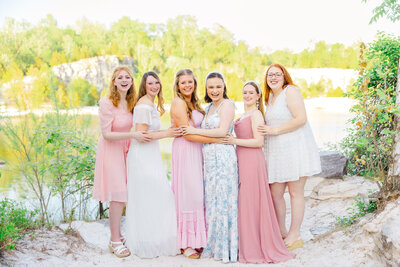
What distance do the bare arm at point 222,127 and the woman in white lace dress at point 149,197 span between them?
1.21 ft

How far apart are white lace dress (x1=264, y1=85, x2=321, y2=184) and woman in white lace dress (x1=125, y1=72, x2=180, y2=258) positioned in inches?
48.0

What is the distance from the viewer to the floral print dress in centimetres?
352

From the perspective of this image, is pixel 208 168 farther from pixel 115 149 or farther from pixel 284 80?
pixel 284 80

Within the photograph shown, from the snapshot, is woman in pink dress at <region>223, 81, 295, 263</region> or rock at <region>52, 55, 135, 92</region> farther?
rock at <region>52, 55, 135, 92</region>

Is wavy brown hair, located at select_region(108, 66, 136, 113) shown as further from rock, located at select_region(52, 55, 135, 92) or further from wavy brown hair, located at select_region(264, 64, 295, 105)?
rock, located at select_region(52, 55, 135, 92)

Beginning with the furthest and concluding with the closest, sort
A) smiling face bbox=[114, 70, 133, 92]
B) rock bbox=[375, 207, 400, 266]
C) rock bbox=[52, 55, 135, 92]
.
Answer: rock bbox=[52, 55, 135, 92], smiling face bbox=[114, 70, 133, 92], rock bbox=[375, 207, 400, 266]

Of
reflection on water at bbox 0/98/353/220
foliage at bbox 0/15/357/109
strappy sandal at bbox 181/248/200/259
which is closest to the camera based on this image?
strappy sandal at bbox 181/248/200/259

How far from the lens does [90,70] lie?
1412 inches

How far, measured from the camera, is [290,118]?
354 centimetres

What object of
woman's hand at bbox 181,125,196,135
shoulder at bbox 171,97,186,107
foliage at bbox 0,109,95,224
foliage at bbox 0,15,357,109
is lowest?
foliage at bbox 0,109,95,224

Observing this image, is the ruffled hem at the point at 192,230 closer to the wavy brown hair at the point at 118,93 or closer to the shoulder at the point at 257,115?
the shoulder at the point at 257,115

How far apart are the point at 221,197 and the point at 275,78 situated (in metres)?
1.38

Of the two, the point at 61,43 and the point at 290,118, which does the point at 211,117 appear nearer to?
the point at 290,118

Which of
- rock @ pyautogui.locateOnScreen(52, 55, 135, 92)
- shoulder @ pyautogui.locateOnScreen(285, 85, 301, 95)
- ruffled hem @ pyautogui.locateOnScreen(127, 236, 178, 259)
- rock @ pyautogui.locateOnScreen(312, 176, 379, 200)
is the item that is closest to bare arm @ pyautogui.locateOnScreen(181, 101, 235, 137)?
shoulder @ pyautogui.locateOnScreen(285, 85, 301, 95)
